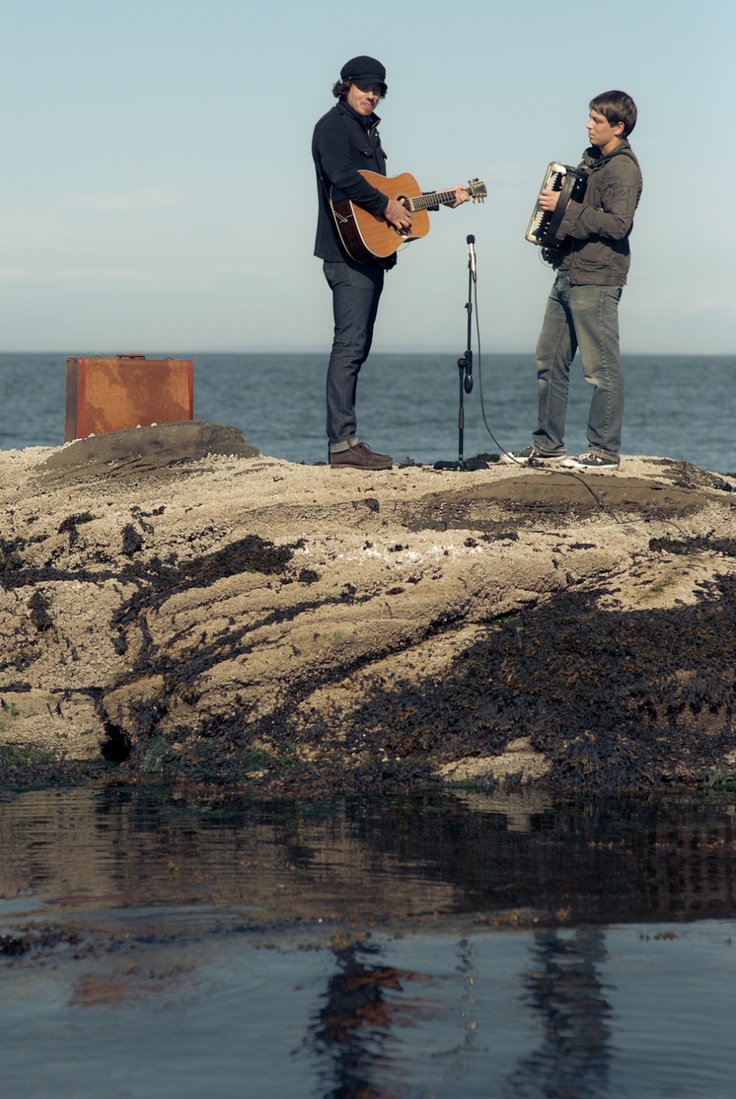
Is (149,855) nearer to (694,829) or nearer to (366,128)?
(694,829)

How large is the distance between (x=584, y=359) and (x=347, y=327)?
145cm

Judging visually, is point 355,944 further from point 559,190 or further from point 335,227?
point 559,190

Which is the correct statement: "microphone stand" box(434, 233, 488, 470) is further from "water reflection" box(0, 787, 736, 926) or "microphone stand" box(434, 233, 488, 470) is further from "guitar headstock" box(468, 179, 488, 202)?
"water reflection" box(0, 787, 736, 926)

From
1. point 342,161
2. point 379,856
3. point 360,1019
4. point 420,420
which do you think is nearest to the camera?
point 360,1019

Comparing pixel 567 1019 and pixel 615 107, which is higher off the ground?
pixel 615 107

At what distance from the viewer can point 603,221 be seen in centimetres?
759

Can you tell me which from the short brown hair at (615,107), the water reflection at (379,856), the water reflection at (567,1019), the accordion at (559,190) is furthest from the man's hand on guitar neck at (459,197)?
the water reflection at (567,1019)

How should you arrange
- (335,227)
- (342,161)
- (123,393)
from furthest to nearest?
(123,393), (335,227), (342,161)

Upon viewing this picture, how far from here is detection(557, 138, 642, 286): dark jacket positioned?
7.61 metres

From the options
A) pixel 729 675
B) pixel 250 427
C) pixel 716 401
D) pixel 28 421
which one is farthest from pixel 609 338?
pixel 716 401

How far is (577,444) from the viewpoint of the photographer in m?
25.7

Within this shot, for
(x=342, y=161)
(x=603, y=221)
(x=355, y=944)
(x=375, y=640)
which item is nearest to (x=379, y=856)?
(x=355, y=944)

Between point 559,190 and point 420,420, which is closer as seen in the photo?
point 559,190

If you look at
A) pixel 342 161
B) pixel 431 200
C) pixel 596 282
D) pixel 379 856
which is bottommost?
pixel 379 856
